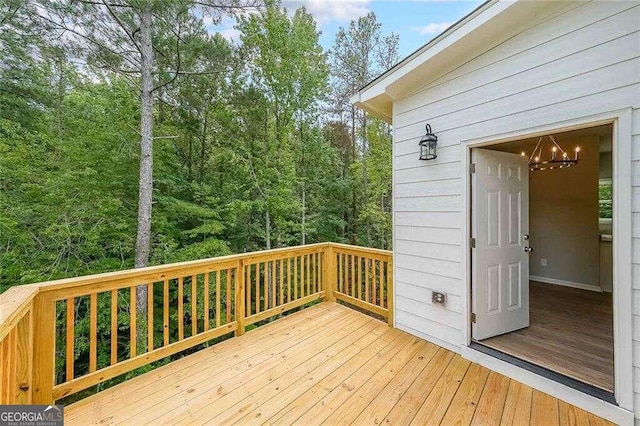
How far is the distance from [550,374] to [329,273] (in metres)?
2.60

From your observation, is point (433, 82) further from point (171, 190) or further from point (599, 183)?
point (171, 190)

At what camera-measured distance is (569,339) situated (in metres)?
2.85

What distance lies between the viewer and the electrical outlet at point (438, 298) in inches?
113

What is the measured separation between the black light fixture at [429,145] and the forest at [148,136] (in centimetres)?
392

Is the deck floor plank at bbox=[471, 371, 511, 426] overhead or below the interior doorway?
below

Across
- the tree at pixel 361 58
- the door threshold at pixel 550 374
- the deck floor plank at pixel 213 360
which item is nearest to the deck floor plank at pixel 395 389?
the door threshold at pixel 550 374

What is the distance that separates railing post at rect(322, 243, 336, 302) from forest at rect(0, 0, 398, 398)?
6.09 feet

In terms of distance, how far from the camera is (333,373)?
2.44m

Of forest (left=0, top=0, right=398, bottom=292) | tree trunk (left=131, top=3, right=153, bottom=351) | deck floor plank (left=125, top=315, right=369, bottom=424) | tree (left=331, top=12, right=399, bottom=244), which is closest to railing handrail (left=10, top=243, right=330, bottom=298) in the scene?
deck floor plank (left=125, top=315, right=369, bottom=424)

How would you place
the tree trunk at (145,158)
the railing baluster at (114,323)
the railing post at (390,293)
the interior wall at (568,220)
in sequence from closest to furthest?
the railing baluster at (114,323) → the railing post at (390,293) → the interior wall at (568,220) → the tree trunk at (145,158)

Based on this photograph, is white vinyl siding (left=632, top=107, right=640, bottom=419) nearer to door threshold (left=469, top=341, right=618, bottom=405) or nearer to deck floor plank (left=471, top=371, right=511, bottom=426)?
door threshold (left=469, top=341, right=618, bottom=405)

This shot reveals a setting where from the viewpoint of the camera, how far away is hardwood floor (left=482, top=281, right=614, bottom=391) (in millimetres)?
2320

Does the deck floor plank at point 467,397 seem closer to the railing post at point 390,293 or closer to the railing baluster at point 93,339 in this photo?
the railing post at point 390,293

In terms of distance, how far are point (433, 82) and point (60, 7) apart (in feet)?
20.8
